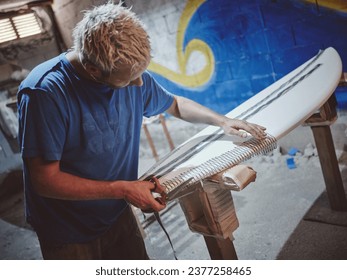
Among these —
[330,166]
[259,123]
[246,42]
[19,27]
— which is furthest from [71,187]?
[19,27]

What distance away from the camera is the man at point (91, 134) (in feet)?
3.79

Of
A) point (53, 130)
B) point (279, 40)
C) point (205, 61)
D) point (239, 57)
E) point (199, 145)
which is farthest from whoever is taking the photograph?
point (205, 61)

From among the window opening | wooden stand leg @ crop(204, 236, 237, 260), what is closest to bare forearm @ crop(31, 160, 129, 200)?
wooden stand leg @ crop(204, 236, 237, 260)

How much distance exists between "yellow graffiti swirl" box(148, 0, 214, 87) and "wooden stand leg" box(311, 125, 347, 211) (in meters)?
1.74

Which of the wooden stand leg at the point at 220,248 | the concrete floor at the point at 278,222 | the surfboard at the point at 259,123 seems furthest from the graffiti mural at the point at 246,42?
the wooden stand leg at the point at 220,248

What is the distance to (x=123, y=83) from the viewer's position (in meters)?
1.25

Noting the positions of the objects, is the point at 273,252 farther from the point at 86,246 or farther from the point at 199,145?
the point at 86,246

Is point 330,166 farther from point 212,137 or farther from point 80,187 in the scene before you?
point 80,187

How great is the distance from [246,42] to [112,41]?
2394 mm

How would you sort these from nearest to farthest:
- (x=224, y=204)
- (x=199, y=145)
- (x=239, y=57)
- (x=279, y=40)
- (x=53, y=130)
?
(x=53, y=130) → (x=224, y=204) → (x=199, y=145) → (x=279, y=40) → (x=239, y=57)

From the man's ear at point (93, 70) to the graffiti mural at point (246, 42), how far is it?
7.56 feet

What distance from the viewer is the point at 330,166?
232 centimetres
